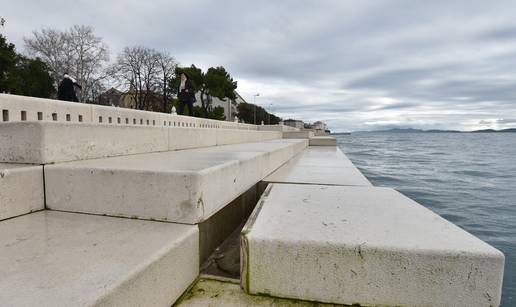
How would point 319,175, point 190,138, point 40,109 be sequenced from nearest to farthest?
point 40,109 → point 319,175 → point 190,138

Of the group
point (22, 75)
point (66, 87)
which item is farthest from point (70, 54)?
point (66, 87)

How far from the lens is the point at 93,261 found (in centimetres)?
120

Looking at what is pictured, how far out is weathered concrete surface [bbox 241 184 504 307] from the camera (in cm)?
122

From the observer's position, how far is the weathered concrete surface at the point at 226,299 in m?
1.35

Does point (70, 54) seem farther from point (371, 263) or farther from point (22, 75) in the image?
point (371, 263)

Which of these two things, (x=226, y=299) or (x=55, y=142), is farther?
(x=55, y=142)

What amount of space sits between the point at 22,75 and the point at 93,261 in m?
35.2

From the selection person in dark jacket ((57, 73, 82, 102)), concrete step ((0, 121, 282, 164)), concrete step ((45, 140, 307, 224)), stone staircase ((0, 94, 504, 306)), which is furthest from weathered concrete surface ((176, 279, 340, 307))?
person in dark jacket ((57, 73, 82, 102))

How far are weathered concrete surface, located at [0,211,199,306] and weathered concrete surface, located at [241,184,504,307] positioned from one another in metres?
0.38

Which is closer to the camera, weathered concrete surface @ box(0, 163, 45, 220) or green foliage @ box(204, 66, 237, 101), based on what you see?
weathered concrete surface @ box(0, 163, 45, 220)

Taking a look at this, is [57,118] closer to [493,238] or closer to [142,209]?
[142,209]

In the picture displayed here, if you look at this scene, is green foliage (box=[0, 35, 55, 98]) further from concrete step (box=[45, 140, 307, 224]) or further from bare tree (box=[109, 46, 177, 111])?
concrete step (box=[45, 140, 307, 224])

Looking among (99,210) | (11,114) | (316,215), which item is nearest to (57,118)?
(11,114)

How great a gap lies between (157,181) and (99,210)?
493mm
